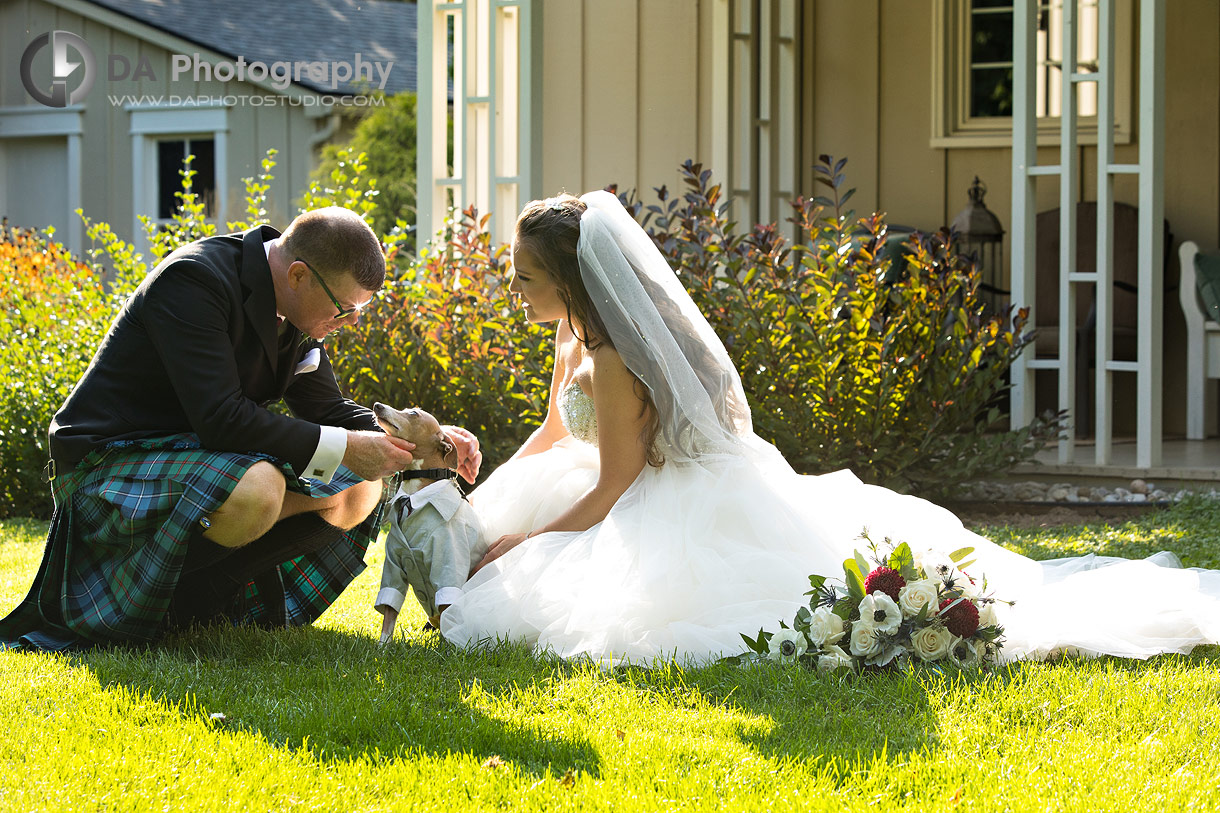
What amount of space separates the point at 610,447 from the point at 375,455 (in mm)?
638

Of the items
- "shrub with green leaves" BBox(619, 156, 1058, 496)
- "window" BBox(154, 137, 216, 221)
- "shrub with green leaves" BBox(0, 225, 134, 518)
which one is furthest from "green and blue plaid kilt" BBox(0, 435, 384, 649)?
"window" BBox(154, 137, 216, 221)

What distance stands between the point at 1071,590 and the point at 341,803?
2136 millimetres

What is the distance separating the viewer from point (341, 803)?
225 centimetres

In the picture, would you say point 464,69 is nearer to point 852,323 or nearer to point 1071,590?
point 852,323

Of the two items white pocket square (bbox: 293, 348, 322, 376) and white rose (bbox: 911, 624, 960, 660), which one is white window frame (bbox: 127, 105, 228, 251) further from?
white rose (bbox: 911, 624, 960, 660)

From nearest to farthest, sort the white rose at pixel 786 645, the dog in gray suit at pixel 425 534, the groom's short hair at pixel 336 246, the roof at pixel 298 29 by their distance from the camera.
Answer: the white rose at pixel 786 645 < the groom's short hair at pixel 336 246 < the dog in gray suit at pixel 425 534 < the roof at pixel 298 29

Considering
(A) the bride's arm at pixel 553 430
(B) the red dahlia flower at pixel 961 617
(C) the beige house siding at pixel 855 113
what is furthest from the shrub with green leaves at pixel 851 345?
(B) the red dahlia flower at pixel 961 617

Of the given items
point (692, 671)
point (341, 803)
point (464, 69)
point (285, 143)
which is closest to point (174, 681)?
point (341, 803)

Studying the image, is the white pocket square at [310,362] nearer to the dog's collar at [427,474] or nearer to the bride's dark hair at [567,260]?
the dog's collar at [427,474]

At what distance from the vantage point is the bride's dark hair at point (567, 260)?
3.44 metres

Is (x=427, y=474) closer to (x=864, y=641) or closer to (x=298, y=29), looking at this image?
(x=864, y=641)

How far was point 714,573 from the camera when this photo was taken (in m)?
3.22

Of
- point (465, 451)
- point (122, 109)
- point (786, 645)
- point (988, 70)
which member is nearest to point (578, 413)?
point (465, 451)

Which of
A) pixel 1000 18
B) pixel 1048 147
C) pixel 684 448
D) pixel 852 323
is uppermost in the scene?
pixel 1000 18
